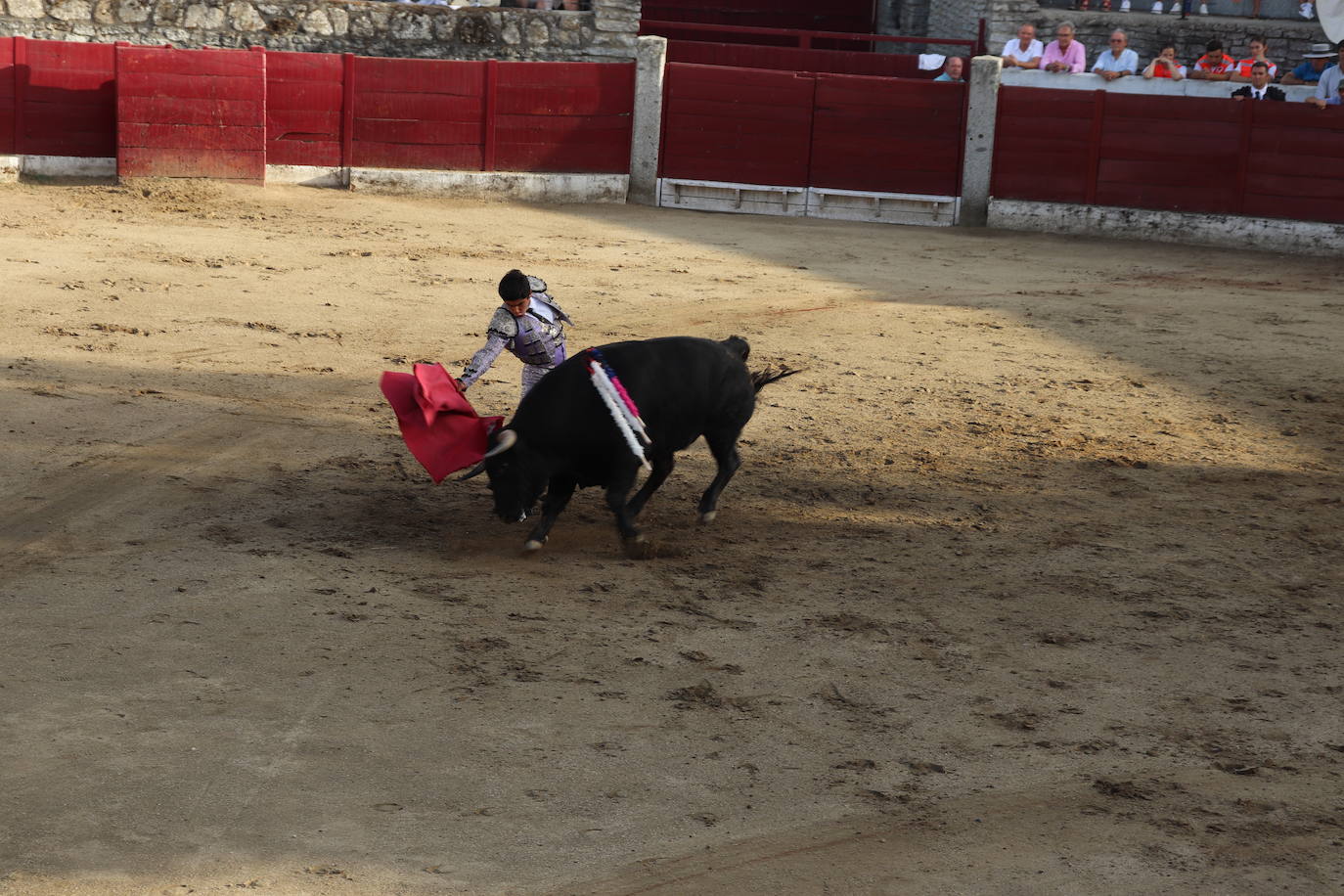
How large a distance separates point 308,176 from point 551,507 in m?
8.81

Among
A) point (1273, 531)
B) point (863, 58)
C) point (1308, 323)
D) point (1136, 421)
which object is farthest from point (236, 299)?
point (863, 58)

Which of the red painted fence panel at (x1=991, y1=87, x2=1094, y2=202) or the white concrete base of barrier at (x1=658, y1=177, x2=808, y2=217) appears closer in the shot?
the red painted fence panel at (x1=991, y1=87, x2=1094, y2=202)

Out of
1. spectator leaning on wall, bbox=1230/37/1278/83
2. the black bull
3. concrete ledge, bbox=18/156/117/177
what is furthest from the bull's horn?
spectator leaning on wall, bbox=1230/37/1278/83

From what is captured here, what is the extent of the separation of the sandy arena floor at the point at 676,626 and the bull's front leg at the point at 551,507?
9 centimetres

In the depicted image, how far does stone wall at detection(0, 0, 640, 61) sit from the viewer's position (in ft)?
45.4

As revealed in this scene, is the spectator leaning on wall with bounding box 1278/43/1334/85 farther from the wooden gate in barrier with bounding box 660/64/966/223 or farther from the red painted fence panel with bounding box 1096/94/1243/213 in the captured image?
the wooden gate in barrier with bounding box 660/64/966/223

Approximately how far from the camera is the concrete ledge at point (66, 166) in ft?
40.8

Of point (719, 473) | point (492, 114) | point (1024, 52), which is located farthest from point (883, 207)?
point (719, 473)

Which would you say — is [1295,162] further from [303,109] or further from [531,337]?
[531,337]

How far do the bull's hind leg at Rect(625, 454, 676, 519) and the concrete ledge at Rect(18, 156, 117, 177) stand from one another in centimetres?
896

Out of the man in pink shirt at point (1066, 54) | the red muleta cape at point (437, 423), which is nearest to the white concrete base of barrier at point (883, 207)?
the man in pink shirt at point (1066, 54)

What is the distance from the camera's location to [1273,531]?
5.76m

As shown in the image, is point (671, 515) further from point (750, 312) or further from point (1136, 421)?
point (750, 312)

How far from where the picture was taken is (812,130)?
14.1 m
